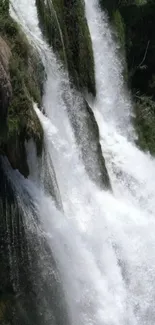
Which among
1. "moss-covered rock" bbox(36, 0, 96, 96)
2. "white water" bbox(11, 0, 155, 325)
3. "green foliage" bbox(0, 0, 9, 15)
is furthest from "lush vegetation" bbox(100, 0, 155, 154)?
"green foliage" bbox(0, 0, 9, 15)

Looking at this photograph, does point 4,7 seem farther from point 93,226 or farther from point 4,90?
point 93,226

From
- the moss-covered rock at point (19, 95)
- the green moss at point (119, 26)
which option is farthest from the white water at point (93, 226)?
the green moss at point (119, 26)

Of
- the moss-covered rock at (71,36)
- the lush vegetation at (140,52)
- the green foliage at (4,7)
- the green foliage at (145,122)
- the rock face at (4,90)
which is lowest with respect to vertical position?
the green foliage at (145,122)

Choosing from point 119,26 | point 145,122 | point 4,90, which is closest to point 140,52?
point 119,26

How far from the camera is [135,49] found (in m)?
15.4

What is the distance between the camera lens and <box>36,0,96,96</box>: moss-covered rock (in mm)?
11461

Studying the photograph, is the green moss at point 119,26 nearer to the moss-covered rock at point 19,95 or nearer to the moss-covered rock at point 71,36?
the moss-covered rock at point 71,36

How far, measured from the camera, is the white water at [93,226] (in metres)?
9.22

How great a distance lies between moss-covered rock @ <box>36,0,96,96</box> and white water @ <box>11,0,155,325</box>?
318mm

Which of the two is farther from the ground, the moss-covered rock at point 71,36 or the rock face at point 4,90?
the rock face at point 4,90

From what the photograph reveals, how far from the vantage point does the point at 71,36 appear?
41.4 ft

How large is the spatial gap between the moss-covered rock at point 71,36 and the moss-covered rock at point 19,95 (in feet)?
4.90

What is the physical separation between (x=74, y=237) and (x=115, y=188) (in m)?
3.02

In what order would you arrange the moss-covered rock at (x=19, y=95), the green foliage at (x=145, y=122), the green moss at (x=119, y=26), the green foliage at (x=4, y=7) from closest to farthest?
the moss-covered rock at (x=19, y=95) < the green foliage at (x=4, y=7) < the green foliage at (x=145, y=122) < the green moss at (x=119, y=26)
